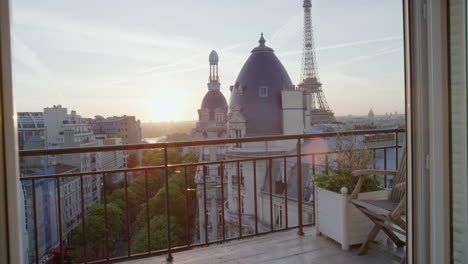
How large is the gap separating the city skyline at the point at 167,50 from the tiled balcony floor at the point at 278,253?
1865 millimetres

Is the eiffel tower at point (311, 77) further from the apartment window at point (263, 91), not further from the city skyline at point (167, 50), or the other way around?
the apartment window at point (263, 91)

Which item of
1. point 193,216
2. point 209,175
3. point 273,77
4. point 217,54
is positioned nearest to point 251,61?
point 273,77

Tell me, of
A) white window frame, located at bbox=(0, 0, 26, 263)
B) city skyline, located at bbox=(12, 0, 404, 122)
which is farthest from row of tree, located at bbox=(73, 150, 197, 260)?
white window frame, located at bbox=(0, 0, 26, 263)

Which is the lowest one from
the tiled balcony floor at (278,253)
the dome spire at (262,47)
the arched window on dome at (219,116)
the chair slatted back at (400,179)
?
the tiled balcony floor at (278,253)

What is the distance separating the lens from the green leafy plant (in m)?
2.83

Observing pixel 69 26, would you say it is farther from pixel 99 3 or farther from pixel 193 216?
pixel 193 216

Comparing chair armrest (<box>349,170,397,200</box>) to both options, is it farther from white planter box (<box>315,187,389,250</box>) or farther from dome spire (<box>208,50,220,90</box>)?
dome spire (<box>208,50,220,90</box>)

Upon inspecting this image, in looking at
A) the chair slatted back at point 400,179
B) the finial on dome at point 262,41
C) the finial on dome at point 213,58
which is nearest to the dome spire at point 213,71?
the finial on dome at point 213,58

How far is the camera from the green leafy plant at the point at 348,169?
2.83 metres

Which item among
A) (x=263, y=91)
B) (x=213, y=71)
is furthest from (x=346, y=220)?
(x=213, y=71)

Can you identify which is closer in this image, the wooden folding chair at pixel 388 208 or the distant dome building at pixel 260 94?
the wooden folding chair at pixel 388 208

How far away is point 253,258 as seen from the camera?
2617 mm

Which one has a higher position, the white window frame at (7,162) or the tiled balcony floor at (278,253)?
the white window frame at (7,162)

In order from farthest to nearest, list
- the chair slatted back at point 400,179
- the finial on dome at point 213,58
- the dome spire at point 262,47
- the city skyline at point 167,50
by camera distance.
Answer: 1. the finial on dome at point 213,58
2. the dome spire at point 262,47
3. the city skyline at point 167,50
4. the chair slatted back at point 400,179
